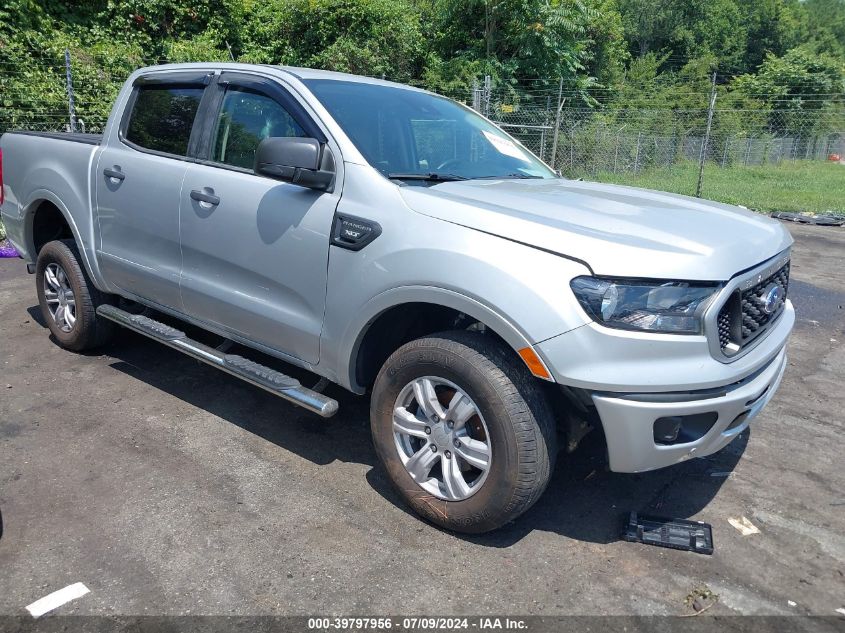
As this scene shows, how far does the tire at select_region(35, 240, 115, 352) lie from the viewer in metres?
4.79

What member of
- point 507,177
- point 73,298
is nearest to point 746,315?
point 507,177

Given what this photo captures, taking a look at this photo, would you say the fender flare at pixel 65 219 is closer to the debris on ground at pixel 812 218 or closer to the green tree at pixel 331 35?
the debris on ground at pixel 812 218

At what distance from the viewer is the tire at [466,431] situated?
2.77 metres

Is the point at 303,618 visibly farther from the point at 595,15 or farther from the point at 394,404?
the point at 595,15

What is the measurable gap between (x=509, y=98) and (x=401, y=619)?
17382 mm

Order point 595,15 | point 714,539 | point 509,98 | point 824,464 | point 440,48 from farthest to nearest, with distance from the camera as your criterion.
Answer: point 595,15
point 440,48
point 509,98
point 824,464
point 714,539

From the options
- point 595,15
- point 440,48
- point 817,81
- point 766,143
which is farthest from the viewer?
point 817,81

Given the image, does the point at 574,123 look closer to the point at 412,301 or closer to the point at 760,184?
the point at 760,184

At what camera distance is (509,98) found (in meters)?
18.4

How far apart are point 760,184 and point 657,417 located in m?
20.5

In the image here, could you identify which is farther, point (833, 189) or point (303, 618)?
point (833, 189)

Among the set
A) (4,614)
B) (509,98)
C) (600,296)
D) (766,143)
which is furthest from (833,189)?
(4,614)

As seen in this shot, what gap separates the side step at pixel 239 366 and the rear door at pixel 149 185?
163 millimetres

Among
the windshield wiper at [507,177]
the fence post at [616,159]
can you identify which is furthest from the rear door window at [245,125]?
the fence post at [616,159]
